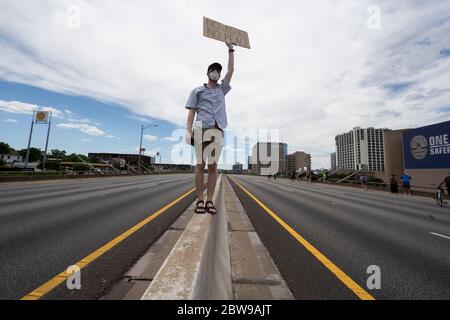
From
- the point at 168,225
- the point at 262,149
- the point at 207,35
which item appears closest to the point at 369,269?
the point at 168,225

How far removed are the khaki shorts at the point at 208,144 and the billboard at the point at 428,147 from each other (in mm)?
32329

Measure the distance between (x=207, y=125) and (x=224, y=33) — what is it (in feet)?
5.67

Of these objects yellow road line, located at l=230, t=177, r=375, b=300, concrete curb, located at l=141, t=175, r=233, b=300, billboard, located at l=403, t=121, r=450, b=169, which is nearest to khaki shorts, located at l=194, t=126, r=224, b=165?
concrete curb, located at l=141, t=175, r=233, b=300

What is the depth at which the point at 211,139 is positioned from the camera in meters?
3.71

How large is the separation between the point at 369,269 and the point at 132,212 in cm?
551

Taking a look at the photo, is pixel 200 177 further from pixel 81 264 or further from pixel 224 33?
pixel 224 33

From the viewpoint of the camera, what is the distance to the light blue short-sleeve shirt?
3643mm

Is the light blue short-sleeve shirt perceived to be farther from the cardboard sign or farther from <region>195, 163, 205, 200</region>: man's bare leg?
the cardboard sign

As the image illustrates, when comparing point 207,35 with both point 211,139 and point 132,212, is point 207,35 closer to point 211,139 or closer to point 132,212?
point 211,139

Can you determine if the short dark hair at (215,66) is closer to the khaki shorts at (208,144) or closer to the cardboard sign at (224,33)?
the cardboard sign at (224,33)

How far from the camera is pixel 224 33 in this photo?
4035 mm

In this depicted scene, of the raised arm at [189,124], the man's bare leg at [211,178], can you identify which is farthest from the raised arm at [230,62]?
the man's bare leg at [211,178]
